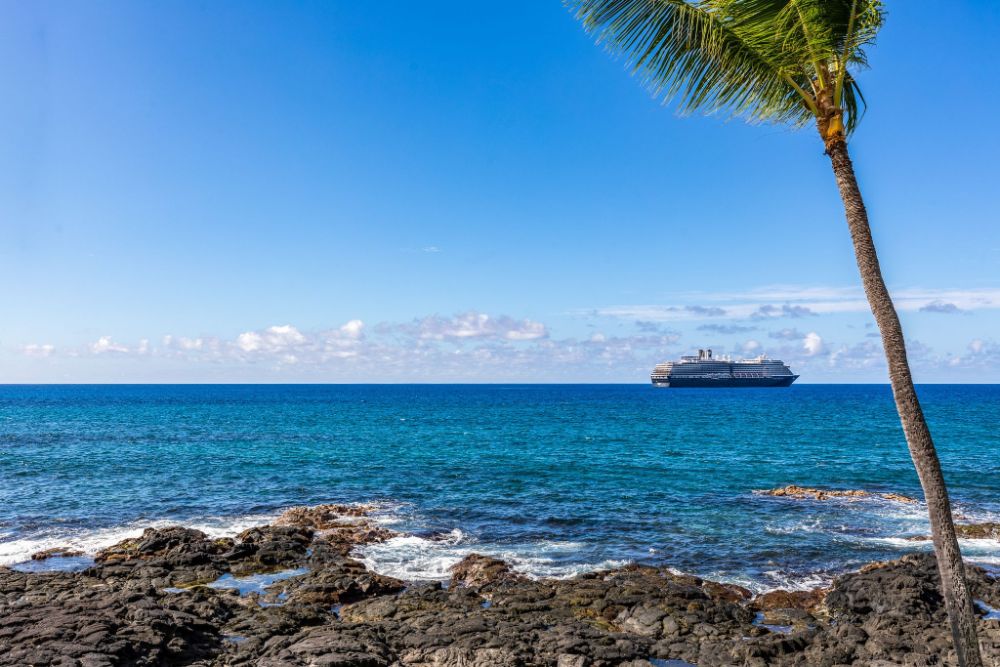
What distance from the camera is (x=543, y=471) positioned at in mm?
42531

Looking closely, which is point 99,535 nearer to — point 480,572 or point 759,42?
point 480,572

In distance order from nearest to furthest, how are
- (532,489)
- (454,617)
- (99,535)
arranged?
(454,617)
(99,535)
(532,489)

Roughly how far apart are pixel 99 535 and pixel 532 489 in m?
20.7

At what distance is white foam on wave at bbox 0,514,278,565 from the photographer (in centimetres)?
2414

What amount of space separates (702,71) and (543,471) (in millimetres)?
36499

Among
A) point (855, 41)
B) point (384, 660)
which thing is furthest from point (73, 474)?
point (855, 41)

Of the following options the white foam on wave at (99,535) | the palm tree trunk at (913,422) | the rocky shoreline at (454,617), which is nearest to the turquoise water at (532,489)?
the white foam on wave at (99,535)

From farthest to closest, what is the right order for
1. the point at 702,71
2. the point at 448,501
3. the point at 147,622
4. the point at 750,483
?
1. the point at 750,483
2. the point at 448,501
3. the point at 147,622
4. the point at 702,71

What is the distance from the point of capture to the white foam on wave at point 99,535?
79.2ft

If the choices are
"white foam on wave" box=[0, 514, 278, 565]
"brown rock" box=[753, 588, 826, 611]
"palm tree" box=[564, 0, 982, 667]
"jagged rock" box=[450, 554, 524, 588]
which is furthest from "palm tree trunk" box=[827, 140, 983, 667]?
"white foam on wave" box=[0, 514, 278, 565]

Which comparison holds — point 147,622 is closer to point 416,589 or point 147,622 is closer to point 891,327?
point 416,589

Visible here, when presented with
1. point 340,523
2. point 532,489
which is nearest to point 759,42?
point 340,523

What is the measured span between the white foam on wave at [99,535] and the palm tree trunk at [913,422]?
1004 inches

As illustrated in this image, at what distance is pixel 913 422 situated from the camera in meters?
7.54
